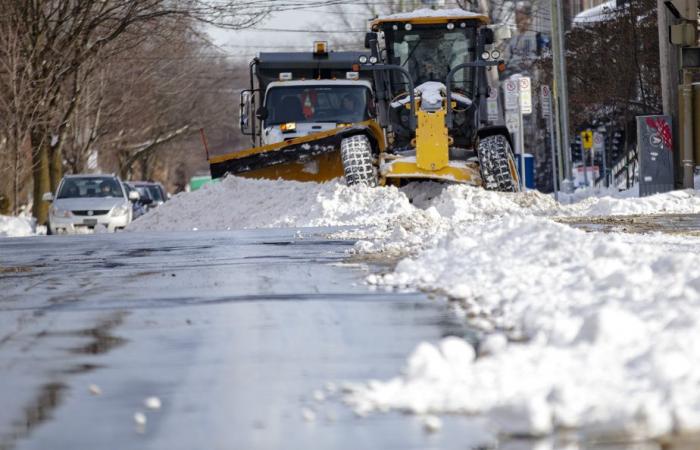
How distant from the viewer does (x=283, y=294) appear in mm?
10188

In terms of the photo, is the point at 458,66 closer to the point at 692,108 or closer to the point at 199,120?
the point at 692,108

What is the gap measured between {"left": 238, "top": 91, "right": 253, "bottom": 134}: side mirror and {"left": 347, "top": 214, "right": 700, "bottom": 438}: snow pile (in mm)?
18695

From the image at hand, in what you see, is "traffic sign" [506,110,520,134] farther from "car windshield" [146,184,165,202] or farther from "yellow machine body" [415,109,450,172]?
"car windshield" [146,184,165,202]

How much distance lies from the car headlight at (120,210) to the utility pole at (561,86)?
9919 millimetres

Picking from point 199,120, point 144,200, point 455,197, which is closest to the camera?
point 455,197

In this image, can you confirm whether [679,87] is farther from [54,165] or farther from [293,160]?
[54,165]

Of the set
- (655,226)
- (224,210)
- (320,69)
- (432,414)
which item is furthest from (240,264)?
(320,69)

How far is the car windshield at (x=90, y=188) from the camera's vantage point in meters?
32.4

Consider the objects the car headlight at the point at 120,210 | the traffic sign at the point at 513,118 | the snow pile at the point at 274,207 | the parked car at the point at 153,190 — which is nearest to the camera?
the snow pile at the point at 274,207

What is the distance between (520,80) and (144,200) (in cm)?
1078

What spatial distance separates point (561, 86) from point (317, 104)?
833 centimetres

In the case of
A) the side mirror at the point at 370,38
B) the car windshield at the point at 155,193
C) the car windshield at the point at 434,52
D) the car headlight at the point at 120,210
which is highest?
the side mirror at the point at 370,38

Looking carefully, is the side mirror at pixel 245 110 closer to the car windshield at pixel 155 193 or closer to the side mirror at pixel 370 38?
the side mirror at pixel 370 38

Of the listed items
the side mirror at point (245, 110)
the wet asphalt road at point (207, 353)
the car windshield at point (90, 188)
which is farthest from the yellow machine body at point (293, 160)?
the wet asphalt road at point (207, 353)
